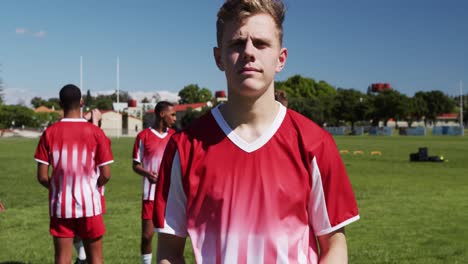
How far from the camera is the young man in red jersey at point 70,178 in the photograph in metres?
5.80

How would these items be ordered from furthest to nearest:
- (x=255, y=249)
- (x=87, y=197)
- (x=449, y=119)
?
(x=449, y=119) < (x=87, y=197) < (x=255, y=249)

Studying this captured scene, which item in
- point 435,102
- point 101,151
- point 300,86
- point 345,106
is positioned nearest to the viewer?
point 101,151

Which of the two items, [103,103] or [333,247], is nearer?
[333,247]

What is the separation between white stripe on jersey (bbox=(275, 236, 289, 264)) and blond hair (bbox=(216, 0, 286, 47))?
864mm

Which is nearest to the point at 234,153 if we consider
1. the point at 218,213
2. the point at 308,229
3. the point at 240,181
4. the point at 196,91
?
the point at 240,181

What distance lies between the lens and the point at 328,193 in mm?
2305

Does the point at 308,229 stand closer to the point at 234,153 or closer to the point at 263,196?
the point at 263,196

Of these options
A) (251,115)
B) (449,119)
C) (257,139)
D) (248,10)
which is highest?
(449,119)

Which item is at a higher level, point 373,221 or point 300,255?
point 300,255

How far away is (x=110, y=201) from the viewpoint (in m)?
14.8

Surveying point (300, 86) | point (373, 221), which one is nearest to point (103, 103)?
point (300, 86)

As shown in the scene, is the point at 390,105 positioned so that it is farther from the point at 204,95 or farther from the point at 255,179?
the point at 255,179

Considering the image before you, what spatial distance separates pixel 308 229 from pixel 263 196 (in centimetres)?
27

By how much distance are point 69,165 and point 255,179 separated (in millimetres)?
4068
